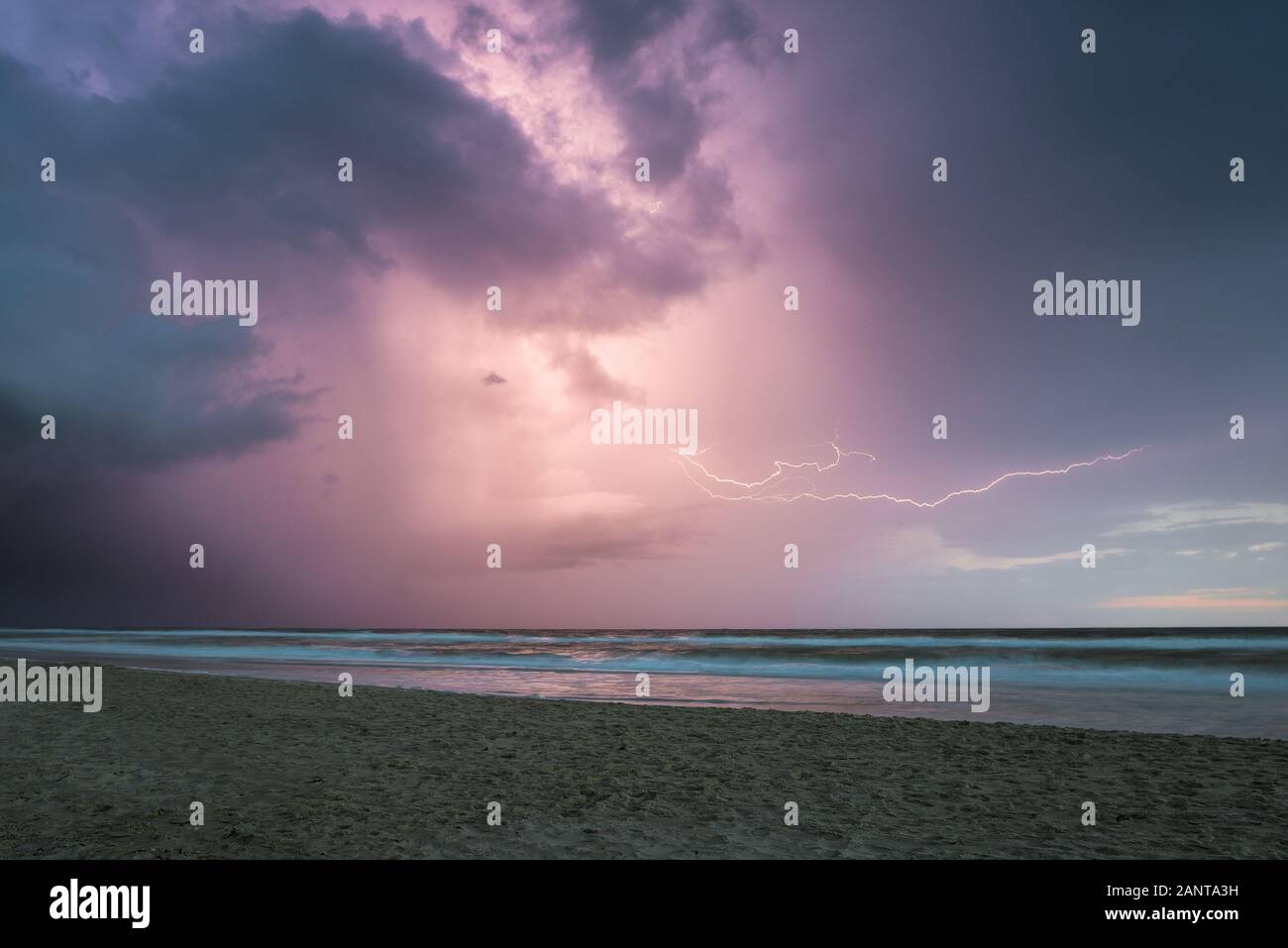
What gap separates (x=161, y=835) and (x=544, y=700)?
11548 mm

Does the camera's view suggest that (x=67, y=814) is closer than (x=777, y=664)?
Yes

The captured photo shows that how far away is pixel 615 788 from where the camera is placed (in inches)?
379

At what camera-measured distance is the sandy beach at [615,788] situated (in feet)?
24.1

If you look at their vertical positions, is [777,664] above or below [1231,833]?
below

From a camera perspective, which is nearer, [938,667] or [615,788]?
[615,788]

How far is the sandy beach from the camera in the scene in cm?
734

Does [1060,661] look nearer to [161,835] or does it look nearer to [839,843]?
[839,843]

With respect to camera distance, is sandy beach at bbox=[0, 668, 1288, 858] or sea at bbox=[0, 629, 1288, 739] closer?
sandy beach at bbox=[0, 668, 1288, 858]

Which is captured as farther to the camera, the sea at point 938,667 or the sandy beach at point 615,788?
the sea at point 938,667
